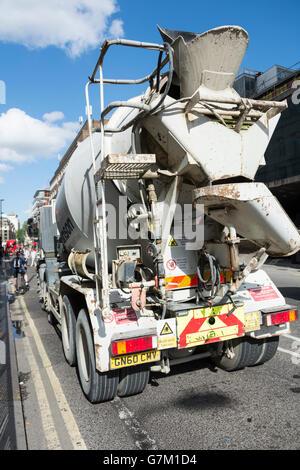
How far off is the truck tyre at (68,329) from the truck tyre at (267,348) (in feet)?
7.85

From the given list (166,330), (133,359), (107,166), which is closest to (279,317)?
(166,330)

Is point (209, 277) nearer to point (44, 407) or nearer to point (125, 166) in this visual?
point (125, 166)

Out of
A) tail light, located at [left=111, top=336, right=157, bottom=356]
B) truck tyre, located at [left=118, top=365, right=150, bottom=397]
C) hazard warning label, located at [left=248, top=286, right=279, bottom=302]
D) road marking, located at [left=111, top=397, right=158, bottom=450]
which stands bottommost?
road marking, located at [left=111, top=397, right=158, bottom=450]

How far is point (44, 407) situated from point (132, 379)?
3.41 feet

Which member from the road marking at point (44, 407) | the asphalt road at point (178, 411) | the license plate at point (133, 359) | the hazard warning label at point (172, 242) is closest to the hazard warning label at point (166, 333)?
the license plate at point (133, 359)

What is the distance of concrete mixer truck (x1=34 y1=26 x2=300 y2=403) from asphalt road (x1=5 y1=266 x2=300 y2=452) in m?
0.23

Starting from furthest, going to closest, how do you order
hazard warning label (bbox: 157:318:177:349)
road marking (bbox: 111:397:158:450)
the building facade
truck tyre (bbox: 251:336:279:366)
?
the building facade, truck tyre (bbox: 251:336:279:366), hazard warning label (bbox: 157:318:177:349), road marking (bbox: 111:397:158:450)

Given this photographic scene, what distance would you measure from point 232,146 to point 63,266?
15.5 feet

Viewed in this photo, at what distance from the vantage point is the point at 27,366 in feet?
16.6

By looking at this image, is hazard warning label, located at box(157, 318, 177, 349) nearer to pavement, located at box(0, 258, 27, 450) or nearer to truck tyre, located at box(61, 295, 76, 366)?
pavement, located at box(0, 258, 27, 450)

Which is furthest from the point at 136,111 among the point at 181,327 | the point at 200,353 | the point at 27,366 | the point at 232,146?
the point at 27,366

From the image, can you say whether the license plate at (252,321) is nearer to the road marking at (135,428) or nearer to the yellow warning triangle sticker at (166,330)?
the yellow warning triangle sticker at (166,330)

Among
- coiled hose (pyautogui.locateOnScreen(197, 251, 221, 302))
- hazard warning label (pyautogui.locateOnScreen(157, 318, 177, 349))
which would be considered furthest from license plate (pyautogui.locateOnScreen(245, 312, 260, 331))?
hazard warning label (pyautogui.locateOnScreen(157, 318, 177, 349))

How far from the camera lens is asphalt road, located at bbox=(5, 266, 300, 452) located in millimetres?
2980
